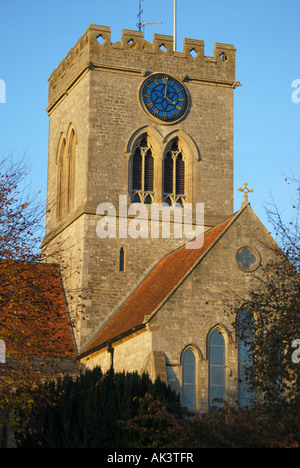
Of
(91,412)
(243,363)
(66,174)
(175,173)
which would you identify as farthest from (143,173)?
(91,412)

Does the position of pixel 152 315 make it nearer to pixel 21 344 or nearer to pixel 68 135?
pixel 21 344

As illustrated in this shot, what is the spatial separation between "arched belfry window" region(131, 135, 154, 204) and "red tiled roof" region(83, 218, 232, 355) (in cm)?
276

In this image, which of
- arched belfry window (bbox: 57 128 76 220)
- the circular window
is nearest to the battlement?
arched belfry window (bbox: 57 128 76 220)

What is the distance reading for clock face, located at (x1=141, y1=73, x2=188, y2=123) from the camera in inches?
1526

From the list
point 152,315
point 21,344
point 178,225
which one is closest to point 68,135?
point 178,225

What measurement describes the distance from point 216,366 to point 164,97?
12993mm

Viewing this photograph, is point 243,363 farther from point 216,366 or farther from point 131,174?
point 131,174

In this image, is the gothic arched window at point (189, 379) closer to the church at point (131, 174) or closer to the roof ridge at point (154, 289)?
the roof ridge at point (154, 289)

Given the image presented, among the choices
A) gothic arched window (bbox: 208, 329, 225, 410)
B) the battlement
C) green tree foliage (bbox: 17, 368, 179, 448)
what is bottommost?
green tree foliage (bbox: 17, 368, 179, 448)

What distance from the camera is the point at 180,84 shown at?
3934 centimetres

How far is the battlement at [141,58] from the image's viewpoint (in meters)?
38.6

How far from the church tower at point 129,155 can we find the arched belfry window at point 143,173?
0.13 ft

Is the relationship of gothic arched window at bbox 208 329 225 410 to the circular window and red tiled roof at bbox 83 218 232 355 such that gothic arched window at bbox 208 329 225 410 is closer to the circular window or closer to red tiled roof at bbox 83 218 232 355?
red tiled roof at bbox 83 218 232 355

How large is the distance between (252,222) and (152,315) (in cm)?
470
